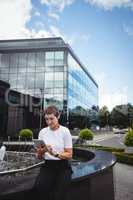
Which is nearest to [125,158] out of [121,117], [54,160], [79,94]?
[54,160]

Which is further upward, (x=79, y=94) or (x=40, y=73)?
(x=40, y=73)

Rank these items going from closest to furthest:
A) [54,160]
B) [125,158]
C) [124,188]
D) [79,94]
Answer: [54,160] → [124,188] → [125,158] → [79,94]

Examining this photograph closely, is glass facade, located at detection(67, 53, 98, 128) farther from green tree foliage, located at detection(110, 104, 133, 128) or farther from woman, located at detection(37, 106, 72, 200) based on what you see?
woman, located at detection(37, 106, 72, 200)

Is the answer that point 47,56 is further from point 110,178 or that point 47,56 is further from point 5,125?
point 110,178

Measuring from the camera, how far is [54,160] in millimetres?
3279

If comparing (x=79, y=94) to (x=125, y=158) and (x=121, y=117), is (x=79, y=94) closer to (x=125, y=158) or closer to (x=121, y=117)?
(x=125, y=158)

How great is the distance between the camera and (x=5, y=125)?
115 ft

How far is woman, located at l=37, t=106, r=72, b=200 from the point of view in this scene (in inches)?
125

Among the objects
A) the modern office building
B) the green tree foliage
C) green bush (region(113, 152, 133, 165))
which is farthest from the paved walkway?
the green tree foliage

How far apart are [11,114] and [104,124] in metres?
64.2

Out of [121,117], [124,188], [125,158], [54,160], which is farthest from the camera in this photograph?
[121,117]

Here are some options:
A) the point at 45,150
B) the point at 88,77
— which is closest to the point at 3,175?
the point at 45,150

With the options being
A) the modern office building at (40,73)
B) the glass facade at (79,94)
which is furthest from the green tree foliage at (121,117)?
the modern office building at (40,73)

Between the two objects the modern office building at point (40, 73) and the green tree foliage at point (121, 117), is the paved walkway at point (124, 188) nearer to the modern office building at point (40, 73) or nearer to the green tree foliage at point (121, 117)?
the modern office building at point (40, 73)
